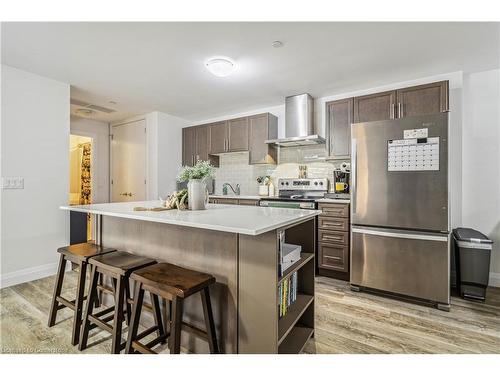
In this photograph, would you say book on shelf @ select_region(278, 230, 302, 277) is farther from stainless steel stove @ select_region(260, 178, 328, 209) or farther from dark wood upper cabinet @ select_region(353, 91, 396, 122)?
dark wood upper cabinet @ select_region(353, 91, 396, 122)

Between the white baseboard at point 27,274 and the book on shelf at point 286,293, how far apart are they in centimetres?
301

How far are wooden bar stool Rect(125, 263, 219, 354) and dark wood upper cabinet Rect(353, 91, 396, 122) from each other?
2.72 meters

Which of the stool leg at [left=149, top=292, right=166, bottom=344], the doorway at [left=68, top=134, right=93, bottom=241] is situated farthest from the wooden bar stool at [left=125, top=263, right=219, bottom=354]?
the doorway at [left=68, top=134, right=93, bottom=241]

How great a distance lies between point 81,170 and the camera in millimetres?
5531

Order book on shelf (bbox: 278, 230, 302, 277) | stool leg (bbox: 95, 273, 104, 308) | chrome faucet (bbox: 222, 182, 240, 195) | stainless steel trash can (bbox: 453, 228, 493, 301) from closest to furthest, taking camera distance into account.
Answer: book on shelf (bbox: 278, 230, 302, 277)
stool leg (bbox: 95, 273, 104, 308)
stainless steel trash can (bbox: 453, 228, 493, 301)
chrome faucet (bbox: 222, 182, 240, 195)

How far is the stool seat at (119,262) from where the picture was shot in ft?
5.29

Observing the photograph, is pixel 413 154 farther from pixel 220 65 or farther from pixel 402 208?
pixel 220 65

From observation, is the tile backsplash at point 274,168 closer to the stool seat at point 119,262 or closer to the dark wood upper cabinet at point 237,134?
the dark wood upper cabinet at point 237,134

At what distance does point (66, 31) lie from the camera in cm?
210

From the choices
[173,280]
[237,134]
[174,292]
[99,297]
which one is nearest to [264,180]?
[237,134]

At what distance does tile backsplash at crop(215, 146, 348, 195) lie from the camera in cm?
382

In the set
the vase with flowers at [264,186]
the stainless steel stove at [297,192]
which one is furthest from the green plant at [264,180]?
the stainless steel stove at [297,192]

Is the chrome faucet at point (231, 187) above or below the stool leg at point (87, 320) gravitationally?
above
